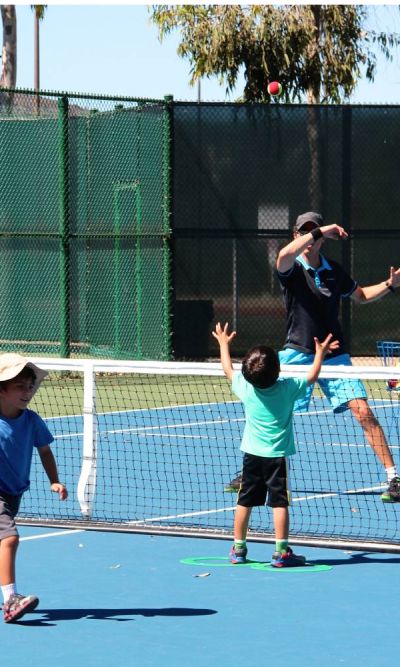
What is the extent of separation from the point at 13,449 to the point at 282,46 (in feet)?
78.7

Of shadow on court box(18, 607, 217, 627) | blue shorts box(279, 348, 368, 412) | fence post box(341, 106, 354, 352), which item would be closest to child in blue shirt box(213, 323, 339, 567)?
shadow on court box(18, 607, 217, 627)

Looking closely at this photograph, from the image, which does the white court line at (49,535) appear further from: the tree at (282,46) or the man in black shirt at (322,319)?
the tree at (282,46)

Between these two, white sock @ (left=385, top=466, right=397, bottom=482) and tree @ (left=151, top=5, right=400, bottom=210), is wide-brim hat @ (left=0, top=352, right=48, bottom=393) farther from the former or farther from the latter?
tree @ (left=151, top=5, right=400, bottom=210)

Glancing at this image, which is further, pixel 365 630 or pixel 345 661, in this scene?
pixel 365 630

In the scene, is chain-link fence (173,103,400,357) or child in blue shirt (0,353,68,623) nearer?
child in blue shirt (0,353,68,623)

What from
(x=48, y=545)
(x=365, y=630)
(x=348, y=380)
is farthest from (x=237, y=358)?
(x=365, y=630)

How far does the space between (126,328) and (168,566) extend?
35.6 feet

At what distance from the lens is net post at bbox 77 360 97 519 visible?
29.5 feet

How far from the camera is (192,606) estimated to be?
22.2 feet

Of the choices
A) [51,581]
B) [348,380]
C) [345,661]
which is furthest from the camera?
[348,380]

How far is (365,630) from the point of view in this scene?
6.33m

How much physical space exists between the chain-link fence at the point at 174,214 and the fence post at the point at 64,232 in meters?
0.02

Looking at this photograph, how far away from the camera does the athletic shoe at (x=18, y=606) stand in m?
6.39

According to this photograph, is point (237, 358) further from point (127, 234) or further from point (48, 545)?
point (48, 545)
